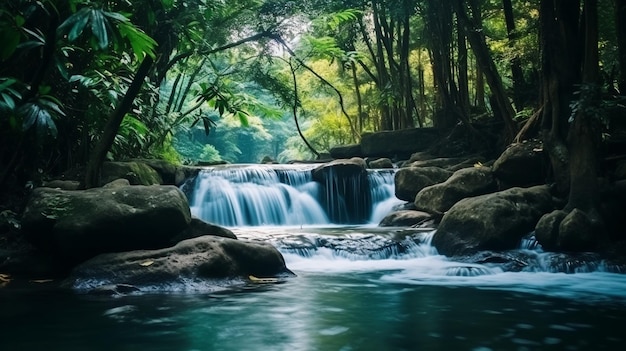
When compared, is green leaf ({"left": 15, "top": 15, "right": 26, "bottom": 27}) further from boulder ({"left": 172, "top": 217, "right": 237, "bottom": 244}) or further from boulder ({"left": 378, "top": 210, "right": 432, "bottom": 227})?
boulder ({"left": 378, "top": 210, "right": 432, "bottom": 227})

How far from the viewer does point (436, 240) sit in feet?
28.7

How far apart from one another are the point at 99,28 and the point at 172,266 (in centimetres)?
338

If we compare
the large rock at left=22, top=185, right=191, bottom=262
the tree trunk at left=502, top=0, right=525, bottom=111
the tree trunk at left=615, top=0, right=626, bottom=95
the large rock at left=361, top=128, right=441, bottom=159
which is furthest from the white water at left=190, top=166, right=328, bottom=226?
the tree trunk at left=615, top=0, right=626, bottom=95

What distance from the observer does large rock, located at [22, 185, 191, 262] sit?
6.14 m

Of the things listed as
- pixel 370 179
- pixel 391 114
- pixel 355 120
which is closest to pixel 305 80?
pixel 355 120

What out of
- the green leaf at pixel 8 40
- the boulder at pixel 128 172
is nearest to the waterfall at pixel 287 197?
the boulder at pixel 128 172

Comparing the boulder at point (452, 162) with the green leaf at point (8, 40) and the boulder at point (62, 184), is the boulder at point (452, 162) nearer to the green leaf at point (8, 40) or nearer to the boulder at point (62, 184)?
the boulder at point (62, 184)

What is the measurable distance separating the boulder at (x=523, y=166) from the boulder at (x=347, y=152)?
8586 mm

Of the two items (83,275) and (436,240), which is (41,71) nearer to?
(83,275)

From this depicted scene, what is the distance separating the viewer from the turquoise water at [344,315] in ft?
13.1

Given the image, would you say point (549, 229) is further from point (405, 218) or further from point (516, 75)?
point (516, 75)

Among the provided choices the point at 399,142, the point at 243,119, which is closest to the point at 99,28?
the point at 243,119

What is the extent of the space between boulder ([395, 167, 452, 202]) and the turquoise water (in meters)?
5.15

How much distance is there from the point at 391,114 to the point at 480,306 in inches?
638
